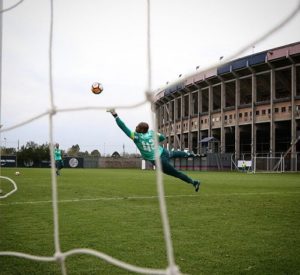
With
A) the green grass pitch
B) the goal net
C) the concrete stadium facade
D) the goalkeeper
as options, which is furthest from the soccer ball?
the goal net

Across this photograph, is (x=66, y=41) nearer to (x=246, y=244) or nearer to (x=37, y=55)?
(x=37, y=55)

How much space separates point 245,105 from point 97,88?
33307 millimetres

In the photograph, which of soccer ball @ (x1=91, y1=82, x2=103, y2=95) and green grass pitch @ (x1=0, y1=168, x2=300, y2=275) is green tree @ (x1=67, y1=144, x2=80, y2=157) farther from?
soccer ball @ (x1=91, y1=82, x2=103, y2=95)

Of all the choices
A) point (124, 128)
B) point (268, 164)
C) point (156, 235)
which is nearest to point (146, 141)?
point (124, 128)

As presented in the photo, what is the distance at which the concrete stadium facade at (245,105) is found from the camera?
32.7 m

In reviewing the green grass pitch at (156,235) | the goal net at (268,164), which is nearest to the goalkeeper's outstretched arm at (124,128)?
the green grass pitch at (156,235)

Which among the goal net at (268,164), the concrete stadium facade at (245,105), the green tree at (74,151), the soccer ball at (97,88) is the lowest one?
the goal net at (268,164)

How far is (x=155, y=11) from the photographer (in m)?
4.04

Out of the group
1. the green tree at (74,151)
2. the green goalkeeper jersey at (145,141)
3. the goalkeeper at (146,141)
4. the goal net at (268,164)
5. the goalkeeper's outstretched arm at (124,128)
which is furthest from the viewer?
the green tree at (74,151)

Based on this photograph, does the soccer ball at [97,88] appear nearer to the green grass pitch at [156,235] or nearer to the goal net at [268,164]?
the green grass pitch at [156,235]

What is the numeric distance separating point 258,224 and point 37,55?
3.70m

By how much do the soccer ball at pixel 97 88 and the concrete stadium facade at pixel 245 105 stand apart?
23080mm

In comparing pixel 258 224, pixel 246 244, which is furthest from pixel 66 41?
pixel 258 224

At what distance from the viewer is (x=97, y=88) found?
5.35m
